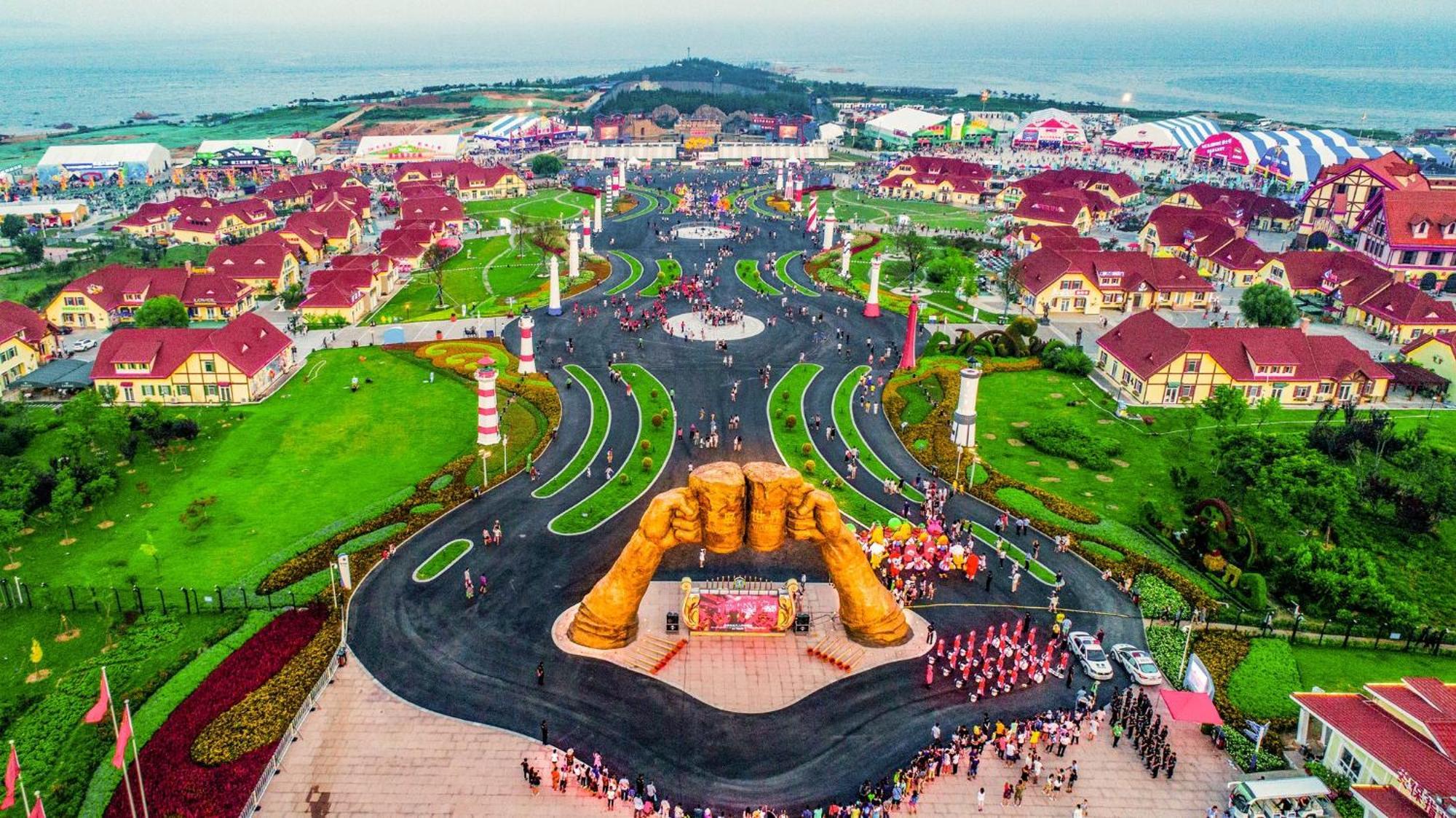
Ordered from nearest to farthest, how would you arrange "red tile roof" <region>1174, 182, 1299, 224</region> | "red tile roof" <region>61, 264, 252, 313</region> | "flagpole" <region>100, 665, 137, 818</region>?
"flagpole" <region>100, 665, 137, 818</region> → "red tile roof" <region>61, 264, 252, 313</region> → "red tile roof" <region>1174, 182, 1299, 224</region>

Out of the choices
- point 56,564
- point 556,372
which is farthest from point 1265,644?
point 56,564

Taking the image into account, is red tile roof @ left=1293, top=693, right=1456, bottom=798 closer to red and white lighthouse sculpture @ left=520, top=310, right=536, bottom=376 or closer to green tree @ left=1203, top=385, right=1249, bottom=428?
green tree @ left=1203, top=385, right=1249, bottom=428

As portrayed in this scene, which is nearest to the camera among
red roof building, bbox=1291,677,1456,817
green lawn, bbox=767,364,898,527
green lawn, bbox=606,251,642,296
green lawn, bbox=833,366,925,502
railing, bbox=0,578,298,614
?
red roof building, bbox=1291,677,1456,817

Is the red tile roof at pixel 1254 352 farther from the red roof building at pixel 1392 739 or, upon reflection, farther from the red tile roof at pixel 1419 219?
the red tile roof at pixel 1419 219

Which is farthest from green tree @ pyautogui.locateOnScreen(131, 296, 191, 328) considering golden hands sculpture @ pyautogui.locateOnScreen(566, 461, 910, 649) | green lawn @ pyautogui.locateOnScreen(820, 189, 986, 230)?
green lawn @ pyautogui.locateOnScreen(820, 189, 986, 230)

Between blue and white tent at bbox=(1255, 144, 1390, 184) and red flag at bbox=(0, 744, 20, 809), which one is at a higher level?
blue and white tent at bbox=(1255, 144, 1390, 184)

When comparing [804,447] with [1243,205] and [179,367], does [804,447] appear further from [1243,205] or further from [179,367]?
[1243,205]
